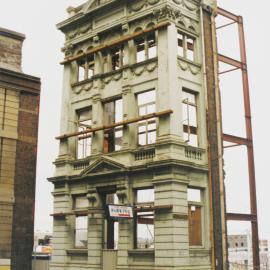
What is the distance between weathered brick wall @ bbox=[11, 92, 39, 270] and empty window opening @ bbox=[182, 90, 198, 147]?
34.9 feet

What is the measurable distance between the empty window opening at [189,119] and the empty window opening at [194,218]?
2630 mm

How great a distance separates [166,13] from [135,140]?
672cm

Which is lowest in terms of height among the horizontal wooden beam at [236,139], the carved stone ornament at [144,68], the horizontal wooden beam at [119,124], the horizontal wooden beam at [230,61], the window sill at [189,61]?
the horizontal wooden beam at [236,139]

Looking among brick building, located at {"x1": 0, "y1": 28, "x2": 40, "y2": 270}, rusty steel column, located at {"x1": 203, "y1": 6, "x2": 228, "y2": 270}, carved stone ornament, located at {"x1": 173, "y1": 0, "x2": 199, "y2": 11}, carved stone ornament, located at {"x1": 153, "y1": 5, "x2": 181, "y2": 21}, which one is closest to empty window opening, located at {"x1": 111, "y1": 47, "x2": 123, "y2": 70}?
carved stone ornament, located at {"x1": 153, "y1": 5, "x2": 181, "y2": 21}

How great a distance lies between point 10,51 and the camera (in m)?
29.8

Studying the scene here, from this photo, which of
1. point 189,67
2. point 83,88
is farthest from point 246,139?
point 83,88

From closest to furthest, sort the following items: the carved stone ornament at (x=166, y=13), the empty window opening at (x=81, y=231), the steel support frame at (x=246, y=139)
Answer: the carved stone ornament at (x=166, y=13)
the steel support frame at (x=246, y=139)
the empty window opening at (x=81, y=231)

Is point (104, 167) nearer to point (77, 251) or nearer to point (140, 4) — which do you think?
point (77, 251)

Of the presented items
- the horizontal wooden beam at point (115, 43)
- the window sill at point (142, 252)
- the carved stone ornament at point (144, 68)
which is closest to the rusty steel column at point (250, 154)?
the carved stone ornament at point (144, 68)

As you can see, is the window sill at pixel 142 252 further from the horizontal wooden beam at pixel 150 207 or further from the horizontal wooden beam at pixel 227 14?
the horizontal wooden beam at pixel 227 14

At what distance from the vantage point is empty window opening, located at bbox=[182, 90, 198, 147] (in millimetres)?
23625

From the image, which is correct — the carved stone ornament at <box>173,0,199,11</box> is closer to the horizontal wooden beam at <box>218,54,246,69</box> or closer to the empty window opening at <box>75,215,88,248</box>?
the horizontal wooden beam at <box>218,54,246,69</box>

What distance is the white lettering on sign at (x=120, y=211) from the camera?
21.6m

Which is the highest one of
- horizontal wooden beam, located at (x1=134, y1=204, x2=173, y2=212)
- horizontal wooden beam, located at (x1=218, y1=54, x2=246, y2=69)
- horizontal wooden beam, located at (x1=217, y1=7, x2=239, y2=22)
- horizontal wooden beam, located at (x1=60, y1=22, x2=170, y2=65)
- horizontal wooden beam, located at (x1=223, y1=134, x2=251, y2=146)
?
horizontal wooden beam, located at (x1=217, y1=7, x2=239, y2=22)
